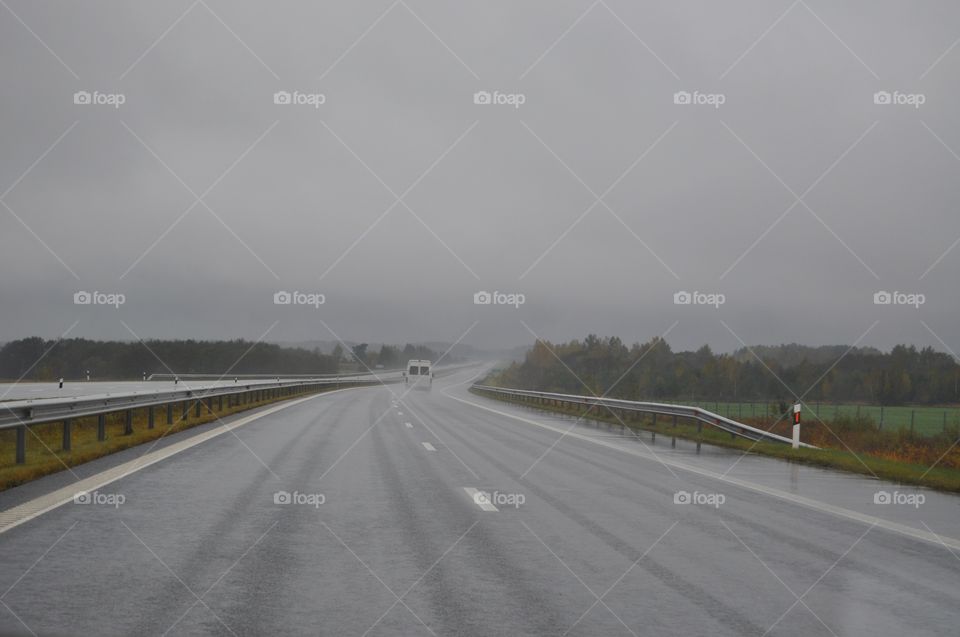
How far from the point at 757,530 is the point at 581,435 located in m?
15.4

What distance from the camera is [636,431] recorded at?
2883 cm

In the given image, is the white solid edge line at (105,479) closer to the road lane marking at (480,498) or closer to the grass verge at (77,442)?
the grass verge at (77,442)

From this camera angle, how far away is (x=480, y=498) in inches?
452

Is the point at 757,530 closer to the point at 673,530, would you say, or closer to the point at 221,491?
the point at 673,530

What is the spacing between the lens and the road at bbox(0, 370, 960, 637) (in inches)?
232

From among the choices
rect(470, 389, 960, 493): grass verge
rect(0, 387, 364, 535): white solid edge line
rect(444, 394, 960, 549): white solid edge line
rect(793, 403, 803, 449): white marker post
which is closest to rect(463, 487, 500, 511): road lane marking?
rect(444, 394, 960, 549): white solid edge line

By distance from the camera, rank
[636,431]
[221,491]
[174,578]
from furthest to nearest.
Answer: [636,431] < [221,491] < [174,578]

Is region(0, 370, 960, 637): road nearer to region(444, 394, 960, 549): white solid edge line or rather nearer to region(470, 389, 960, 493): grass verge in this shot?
region(444, 394, 960, 549): white solid edge line

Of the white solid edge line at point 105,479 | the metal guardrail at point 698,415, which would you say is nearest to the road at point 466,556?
the white solid edge line at point 105,479

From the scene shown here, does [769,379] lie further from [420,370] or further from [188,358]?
[188,358]

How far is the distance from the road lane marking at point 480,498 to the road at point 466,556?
9cm

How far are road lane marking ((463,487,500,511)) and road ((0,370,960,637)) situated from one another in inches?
3.4

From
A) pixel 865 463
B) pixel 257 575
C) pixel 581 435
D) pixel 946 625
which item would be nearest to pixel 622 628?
pixel 946 625

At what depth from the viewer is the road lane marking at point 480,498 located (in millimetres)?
10770
